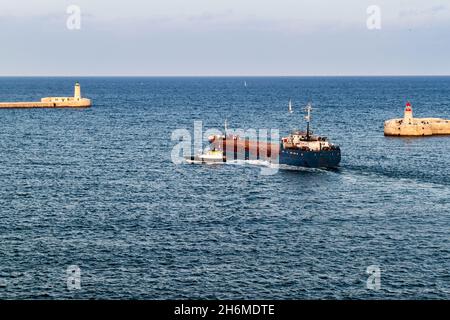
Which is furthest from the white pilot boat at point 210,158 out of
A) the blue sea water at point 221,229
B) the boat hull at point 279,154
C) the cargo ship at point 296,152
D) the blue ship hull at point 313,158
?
the blue ship hull at point 313,158

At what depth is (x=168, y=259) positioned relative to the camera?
67.9m

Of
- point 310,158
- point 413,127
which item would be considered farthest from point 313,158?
point 413,127

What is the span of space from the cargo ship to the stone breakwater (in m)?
44.0

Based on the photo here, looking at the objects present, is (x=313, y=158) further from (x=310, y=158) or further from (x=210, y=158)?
(x=210, y=158)

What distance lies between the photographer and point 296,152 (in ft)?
410

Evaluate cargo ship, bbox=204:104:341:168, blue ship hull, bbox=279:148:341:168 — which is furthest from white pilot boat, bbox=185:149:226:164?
blue ship hull, bbox=279:148:341:168

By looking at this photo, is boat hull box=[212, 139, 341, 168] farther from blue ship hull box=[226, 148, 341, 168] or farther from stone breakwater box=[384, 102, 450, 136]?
stone breakwater box=[384, 102, 450, 136]

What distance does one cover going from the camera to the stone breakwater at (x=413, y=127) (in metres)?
177

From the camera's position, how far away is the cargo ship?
124 metres

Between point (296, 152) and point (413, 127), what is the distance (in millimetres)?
62852

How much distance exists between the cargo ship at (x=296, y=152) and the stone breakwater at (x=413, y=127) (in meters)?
44.0

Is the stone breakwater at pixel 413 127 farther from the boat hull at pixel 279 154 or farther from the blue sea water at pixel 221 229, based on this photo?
the boat hull at pixel 279 154

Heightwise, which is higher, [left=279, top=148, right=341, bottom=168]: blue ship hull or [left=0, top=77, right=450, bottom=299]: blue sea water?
[left=279, top=148, right=341, bottom=168]: blue ship hull
